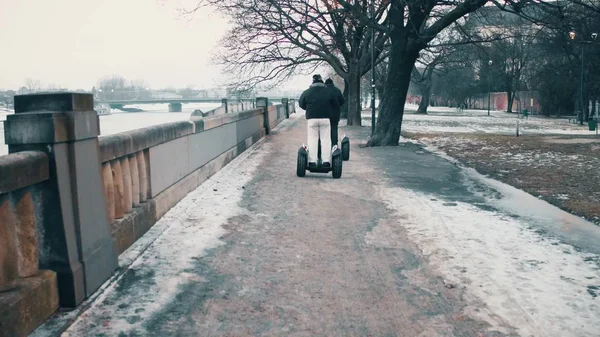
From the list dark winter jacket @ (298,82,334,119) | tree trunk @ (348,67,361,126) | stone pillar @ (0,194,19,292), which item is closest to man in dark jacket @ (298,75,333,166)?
dark winter jacket @ (298,82,334,119)

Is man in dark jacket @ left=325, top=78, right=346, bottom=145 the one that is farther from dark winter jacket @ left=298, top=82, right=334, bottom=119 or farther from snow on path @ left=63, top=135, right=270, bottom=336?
snow on path @ left=63, top=135, right=270, bottom=336

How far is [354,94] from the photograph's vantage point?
34969 mm

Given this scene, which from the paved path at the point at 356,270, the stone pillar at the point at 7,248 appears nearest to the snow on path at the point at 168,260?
the paved path at the point at 356,270

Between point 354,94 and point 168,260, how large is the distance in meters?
29.9

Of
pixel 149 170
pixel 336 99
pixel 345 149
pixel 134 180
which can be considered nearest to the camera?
pixel 134 180

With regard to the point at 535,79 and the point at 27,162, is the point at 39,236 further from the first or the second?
the point at 535,79

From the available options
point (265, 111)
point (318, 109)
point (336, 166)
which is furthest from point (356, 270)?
point (265, 111)

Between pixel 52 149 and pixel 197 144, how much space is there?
6.16 m

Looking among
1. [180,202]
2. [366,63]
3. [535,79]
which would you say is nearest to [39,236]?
[180,202]

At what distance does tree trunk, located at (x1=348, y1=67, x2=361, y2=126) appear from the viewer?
34438 mm

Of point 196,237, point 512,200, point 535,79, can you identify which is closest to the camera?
point 196,237

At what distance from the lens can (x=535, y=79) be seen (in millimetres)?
60219

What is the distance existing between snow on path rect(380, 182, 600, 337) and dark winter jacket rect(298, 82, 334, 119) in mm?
3479

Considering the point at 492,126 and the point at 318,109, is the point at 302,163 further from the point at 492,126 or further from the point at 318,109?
the point at 492,126
